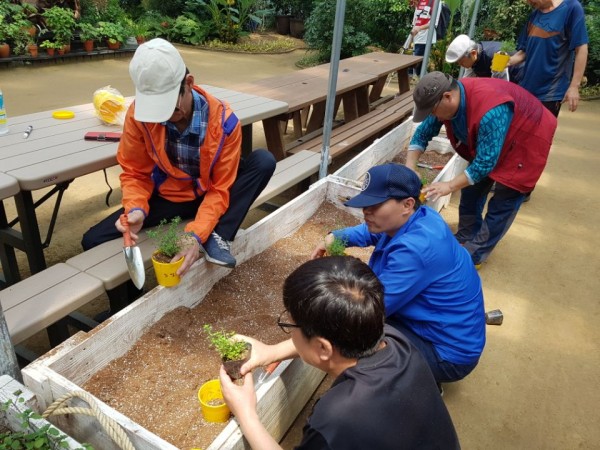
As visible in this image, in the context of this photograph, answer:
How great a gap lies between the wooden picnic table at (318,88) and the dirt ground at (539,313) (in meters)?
1.03

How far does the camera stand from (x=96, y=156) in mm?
2648

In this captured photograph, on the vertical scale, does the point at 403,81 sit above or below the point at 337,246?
below

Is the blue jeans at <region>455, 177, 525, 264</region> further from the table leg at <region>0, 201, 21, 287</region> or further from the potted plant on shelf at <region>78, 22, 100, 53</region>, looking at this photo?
the potted plant on shelf at <region>78, 22, 100, 53</region>

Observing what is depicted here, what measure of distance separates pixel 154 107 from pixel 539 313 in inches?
110

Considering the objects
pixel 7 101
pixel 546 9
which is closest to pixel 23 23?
pixel 7 101

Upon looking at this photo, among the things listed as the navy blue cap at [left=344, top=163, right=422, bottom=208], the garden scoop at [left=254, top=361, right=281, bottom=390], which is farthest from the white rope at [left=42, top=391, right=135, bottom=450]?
the navy blue cap at [left=344, top=163, right=422, bottom=208]

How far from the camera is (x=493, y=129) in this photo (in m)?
2.95

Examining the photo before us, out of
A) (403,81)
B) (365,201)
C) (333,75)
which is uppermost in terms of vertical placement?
(333,75)

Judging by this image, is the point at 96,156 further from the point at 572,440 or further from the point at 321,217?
the point at 572,440

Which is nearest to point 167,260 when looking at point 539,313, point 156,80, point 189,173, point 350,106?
point 189,173

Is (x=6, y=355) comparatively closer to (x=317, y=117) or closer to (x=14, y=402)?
(x=14, y=402)

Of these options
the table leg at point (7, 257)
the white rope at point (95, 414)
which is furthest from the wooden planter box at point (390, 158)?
the white rope at point (95, 414)

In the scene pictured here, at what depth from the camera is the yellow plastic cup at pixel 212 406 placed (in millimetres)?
1765

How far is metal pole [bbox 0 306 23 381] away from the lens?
1.68m
